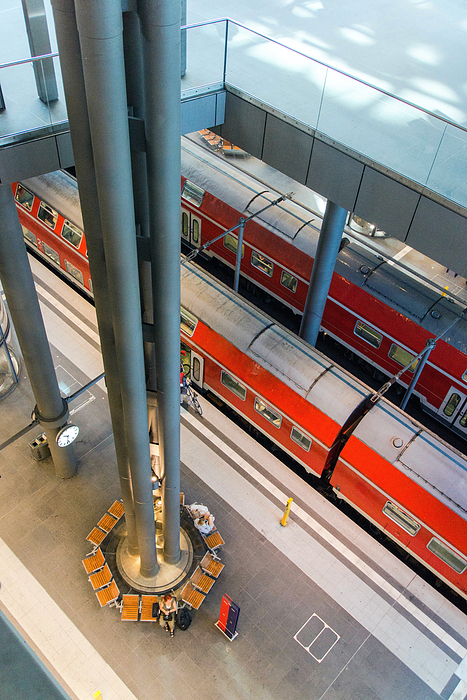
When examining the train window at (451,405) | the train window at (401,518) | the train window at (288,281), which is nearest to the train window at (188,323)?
the train window at (288,281)

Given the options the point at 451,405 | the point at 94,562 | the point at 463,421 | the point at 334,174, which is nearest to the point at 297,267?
the point at 451,405

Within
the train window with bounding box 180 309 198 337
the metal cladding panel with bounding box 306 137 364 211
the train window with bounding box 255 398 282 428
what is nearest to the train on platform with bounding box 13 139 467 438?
the train window with bounding box 180 309 198 337

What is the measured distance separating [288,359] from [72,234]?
943 cm

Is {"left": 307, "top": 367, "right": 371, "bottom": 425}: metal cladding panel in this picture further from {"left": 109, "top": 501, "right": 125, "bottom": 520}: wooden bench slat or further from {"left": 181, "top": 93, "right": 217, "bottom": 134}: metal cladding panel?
{"left": 181, "top": 93, "right": 217, "bottom": 134}: metal cladding panel

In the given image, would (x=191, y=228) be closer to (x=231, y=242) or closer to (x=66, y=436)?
(x=231, y=242)

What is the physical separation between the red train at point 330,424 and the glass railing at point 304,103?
6.12 metres

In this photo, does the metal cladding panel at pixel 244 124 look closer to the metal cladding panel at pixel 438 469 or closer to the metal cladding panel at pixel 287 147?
the metal cladding panel at pixel 287 147

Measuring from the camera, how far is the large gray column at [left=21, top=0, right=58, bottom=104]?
11.0m

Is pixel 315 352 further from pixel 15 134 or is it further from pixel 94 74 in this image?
pixel 94 74

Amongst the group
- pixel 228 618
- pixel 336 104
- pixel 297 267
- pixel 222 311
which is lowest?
pixel 228 618

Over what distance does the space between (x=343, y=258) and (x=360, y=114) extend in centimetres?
771

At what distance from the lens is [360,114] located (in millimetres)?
12820

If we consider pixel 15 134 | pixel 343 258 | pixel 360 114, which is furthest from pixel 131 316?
pixel 343 258

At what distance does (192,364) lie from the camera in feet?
62.0
